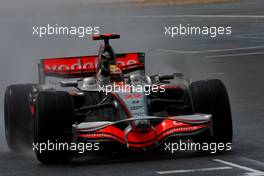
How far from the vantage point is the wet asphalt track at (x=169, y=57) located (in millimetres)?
12172

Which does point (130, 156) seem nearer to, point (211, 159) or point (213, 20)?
point (211, 159)

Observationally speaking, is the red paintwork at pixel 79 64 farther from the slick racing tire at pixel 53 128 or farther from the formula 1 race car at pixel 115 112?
the slick racing tire at pixel 53 128

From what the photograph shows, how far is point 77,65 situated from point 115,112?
2074mm

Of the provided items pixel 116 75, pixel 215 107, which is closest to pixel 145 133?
pixel 215 107

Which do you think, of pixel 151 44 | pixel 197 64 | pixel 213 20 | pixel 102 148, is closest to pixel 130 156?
pixel 102 148

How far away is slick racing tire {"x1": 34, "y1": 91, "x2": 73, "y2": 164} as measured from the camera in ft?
39.9

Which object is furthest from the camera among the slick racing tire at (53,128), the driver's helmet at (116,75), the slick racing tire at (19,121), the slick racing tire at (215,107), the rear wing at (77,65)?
the rear wing at (77,65)

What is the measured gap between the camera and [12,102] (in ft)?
46.1

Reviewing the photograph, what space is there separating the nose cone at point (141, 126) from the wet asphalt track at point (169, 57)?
1.35 ft

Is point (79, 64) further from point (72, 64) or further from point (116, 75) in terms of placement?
point (116, 75)

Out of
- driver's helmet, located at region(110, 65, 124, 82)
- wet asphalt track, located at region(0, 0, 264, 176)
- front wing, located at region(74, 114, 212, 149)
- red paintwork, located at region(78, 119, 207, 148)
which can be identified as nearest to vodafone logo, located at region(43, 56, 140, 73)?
driver's helmet, located at region(110, 65, 124, 82)

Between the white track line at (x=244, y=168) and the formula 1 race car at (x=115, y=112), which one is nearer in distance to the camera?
the white track line at (x=244, y=168)

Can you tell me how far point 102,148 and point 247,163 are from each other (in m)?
1.78

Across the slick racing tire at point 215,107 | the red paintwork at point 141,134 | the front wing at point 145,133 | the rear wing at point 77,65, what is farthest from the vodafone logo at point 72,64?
the red paintwork at point 141,134
